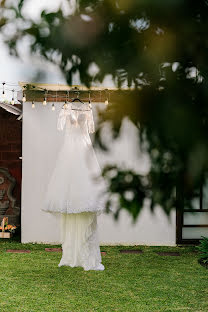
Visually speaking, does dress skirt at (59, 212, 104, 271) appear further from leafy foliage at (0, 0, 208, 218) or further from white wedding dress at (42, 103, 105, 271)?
leafy foliage at (0, 0, 208, 218)

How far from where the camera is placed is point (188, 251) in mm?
6109

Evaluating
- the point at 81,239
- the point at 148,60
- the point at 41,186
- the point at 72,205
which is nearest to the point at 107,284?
the point at 81,239

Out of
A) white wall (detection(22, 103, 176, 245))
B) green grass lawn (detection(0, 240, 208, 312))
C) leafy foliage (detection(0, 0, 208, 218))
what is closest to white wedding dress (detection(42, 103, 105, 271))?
green grass lawn (detection(0, 240, 208, 312))

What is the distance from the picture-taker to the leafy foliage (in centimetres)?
60

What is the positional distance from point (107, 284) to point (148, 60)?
3.92 m

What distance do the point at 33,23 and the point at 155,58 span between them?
0.20m

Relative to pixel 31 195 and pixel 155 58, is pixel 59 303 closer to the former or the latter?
pixel 31 195

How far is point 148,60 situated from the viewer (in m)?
0.62

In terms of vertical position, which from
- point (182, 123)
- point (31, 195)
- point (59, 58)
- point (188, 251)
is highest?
point (59, 58)

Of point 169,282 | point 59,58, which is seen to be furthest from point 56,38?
point 169,282

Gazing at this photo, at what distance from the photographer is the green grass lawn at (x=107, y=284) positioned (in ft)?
11.8

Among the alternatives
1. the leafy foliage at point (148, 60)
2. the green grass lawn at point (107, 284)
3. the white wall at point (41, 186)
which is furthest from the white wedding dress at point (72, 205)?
the leafy foliage at point (148, 60)

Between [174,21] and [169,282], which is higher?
[174,21]

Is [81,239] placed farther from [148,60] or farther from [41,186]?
[148,60]
